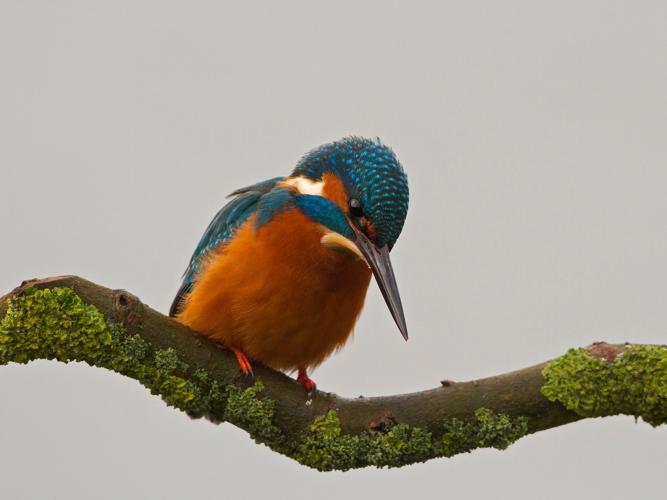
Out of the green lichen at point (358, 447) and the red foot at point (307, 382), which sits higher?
the red foot at point (307, 382)

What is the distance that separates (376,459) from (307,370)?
2.51 ft

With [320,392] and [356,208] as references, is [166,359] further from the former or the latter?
[356,208]

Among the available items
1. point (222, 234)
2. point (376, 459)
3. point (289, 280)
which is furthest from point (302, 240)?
point (376, 459)

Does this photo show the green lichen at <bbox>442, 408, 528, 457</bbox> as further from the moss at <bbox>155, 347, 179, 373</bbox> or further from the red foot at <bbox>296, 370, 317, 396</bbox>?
the moss at <bbox>155, 347, 179, 373</bbox>

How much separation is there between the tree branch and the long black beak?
31 centimetres

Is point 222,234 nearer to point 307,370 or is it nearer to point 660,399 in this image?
point 307,370

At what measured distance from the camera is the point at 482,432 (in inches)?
103

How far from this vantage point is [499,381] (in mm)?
2643

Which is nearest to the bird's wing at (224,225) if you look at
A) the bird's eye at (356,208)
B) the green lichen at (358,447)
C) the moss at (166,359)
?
the bird's eye at (356,208)

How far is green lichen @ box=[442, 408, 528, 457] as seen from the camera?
2600 mm

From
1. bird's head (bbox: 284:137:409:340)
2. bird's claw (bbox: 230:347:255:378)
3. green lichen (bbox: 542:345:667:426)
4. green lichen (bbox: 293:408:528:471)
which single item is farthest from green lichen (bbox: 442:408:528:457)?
bird's claw (bbox: 230:347:255:378)

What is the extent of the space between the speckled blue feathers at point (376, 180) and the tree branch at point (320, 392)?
60cm

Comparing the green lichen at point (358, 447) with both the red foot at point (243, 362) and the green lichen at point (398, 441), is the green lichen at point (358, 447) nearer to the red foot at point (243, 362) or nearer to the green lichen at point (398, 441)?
the green lichen at point (398, 441)

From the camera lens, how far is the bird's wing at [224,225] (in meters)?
3.35
